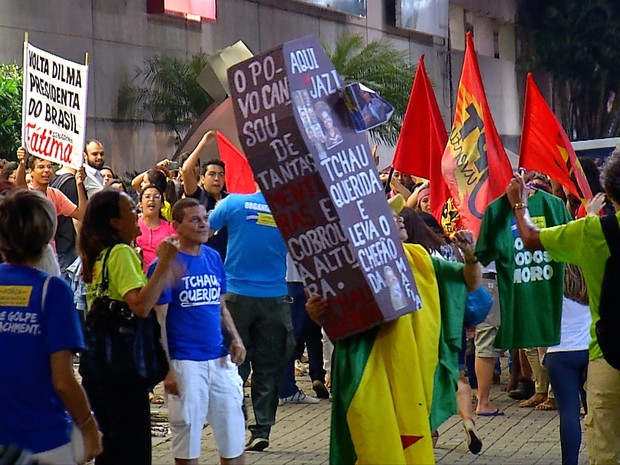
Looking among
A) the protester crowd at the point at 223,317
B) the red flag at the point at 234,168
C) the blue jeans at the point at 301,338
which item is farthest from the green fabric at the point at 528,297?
the blue jeans at the point at 301,338

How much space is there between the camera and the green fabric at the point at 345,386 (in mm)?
6254

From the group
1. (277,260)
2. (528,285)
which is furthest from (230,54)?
(528,285)

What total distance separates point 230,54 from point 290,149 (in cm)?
855

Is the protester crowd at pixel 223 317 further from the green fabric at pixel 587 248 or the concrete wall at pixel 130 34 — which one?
the concrete wall at pixel 130 34

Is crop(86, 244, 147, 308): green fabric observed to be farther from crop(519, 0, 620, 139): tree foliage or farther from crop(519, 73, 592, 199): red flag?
crop(519, 0, 620, 139): tree foliage

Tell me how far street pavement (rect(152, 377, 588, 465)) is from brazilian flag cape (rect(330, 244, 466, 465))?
8.47 feet

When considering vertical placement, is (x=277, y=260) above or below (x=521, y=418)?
A: above

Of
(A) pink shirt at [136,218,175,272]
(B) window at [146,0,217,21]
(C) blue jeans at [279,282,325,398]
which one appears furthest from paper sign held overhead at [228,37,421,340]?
(B) window at [146,0,217,21]

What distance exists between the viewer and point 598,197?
674 cm

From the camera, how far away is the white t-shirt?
7.97 metres

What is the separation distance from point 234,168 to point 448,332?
193 inches

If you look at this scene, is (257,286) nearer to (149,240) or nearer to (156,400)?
(149,240)

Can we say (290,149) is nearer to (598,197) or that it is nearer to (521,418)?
(598,197)

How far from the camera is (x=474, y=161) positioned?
920cm
